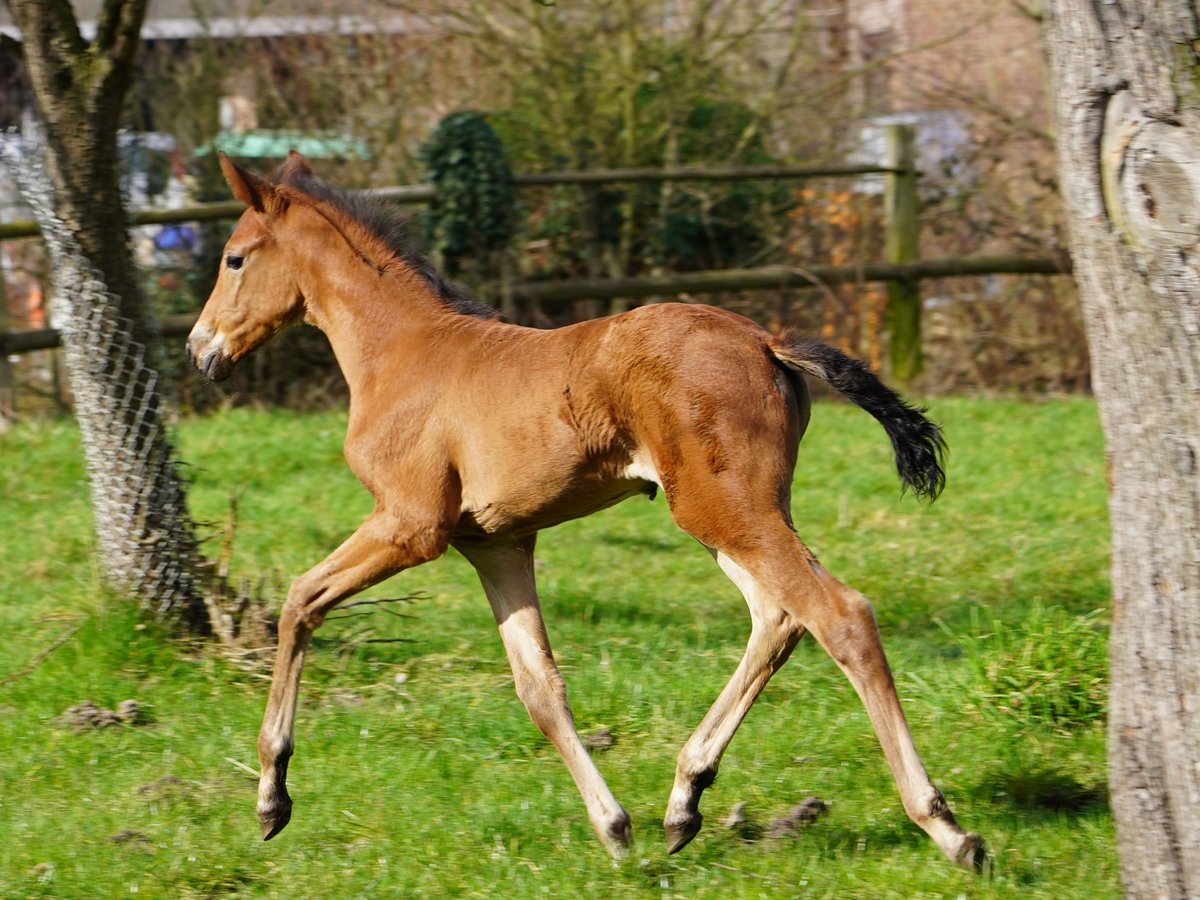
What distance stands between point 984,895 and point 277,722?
2.15 metres

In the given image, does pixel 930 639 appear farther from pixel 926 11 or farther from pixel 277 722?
pixel 926 11

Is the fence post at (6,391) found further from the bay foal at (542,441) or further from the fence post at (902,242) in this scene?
the fence post at (902,242)

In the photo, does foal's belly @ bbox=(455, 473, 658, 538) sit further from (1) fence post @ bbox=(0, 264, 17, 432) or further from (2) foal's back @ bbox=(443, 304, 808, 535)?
(1) fence post @ bbox=(0, 264, 17, 432)

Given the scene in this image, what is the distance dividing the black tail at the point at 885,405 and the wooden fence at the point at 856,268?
7524 mm

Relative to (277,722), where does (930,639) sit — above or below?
below

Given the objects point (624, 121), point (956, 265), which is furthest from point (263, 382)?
point (956, 265)

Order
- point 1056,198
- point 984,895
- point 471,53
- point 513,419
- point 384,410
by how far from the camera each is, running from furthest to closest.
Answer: point 471,53, point 1056,198, point 384,410, point 513,419, point 984,895

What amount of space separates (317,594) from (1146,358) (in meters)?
2.53

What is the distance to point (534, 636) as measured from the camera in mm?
4598

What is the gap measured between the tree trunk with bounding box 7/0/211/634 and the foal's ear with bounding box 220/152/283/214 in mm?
1180

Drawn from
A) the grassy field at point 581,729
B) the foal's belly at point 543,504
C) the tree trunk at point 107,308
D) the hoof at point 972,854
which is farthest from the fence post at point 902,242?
the hoof at point 972,854

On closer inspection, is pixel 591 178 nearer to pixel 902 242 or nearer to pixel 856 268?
pixel 856 268

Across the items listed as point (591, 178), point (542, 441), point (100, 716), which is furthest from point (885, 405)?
point (591, 178)

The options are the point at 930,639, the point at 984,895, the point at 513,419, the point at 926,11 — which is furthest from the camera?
the point at 926,11
